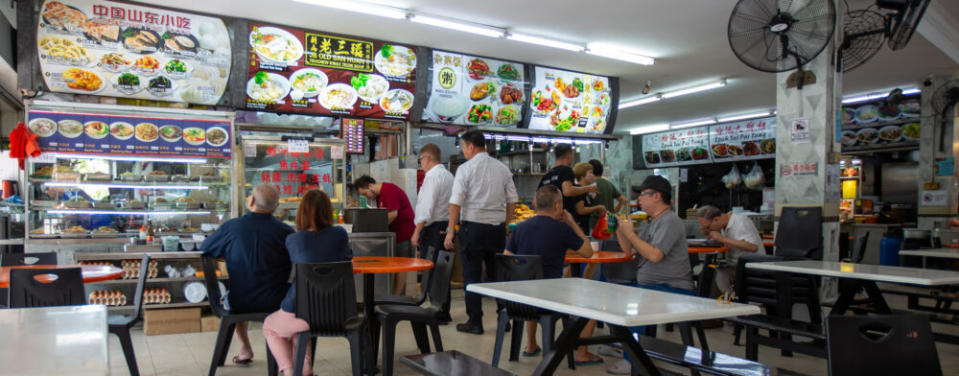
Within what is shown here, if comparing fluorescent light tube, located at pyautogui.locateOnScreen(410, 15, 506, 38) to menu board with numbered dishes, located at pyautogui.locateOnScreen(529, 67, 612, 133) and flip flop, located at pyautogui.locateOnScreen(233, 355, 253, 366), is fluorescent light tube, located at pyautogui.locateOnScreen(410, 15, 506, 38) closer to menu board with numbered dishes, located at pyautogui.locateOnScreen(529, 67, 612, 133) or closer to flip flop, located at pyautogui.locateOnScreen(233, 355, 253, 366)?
menu board with numbered dishes, located at pyautogui.locateOnScreen(529, 67, 612, 133)

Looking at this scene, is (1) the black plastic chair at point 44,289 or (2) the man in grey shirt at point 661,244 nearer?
(1) the black plastic chair at point 44,289

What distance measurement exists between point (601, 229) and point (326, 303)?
4017 mm

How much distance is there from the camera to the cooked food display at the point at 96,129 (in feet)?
20.0

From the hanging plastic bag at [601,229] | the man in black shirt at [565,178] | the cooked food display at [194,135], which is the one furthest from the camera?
the hanging plastic bag at [601,229]

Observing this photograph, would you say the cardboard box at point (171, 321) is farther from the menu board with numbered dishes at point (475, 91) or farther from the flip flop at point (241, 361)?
the menu board with numbered dishes at point (475, 91)

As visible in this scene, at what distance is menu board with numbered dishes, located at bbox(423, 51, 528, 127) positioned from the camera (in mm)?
8156

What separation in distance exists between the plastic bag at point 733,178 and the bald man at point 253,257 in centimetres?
1227

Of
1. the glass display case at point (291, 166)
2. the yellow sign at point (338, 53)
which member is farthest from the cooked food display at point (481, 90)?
the glass display case at point (291, 166)

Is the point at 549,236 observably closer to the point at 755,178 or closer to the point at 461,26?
the point at 461,26

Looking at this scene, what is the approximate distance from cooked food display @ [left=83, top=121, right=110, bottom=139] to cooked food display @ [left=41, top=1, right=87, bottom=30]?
0.96 metres

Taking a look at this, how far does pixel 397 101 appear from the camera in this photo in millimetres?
7859

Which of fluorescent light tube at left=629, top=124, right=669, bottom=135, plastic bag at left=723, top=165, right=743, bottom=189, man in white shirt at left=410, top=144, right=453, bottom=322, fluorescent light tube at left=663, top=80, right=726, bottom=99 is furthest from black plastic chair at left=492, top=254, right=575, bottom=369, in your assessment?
fluorescent light tube at left=629, top=124, right=669, bottom=135

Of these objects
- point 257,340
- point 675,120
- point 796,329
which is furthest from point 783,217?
point 675,120

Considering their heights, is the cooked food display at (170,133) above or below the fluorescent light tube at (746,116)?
below
